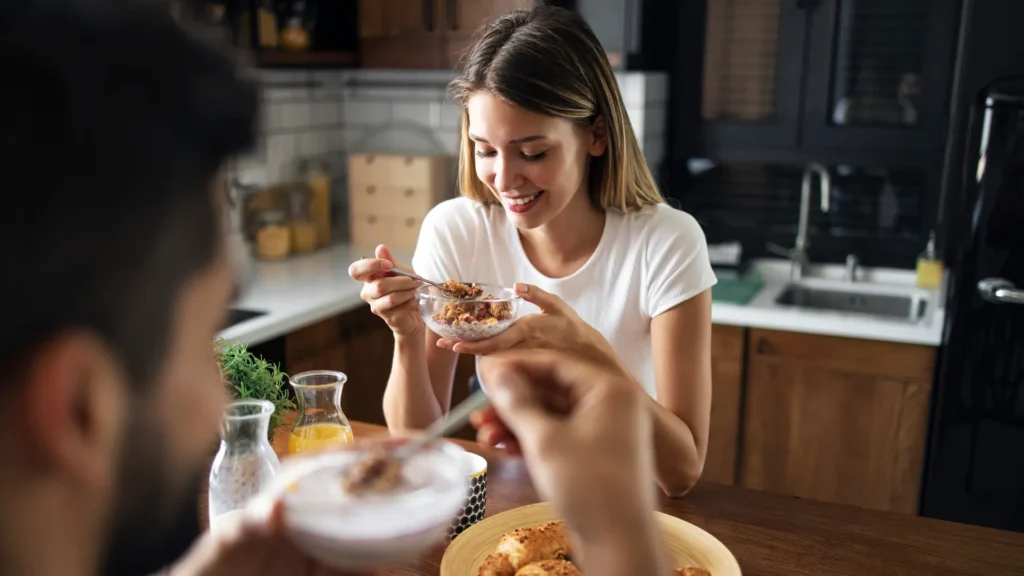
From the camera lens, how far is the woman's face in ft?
5.24

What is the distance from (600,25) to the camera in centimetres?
298

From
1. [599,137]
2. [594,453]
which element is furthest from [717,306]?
[594,453]

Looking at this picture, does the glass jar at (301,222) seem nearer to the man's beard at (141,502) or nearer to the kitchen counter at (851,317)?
the kitchen counter at (851,317)

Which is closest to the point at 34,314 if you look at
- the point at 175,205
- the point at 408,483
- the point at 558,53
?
the point at 175,205

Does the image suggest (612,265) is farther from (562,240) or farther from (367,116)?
(367,116)

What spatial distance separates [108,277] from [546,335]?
913mm

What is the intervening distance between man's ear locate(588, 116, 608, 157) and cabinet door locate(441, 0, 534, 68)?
1496 mm

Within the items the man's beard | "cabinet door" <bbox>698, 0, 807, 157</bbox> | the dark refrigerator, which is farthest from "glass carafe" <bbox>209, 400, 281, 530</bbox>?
"cabinet door" <bbox>698, 0, 807, 157</bbox>

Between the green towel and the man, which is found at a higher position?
the man

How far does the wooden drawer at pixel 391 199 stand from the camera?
11.1 feet

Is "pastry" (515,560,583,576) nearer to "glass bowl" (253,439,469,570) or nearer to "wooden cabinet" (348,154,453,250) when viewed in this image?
"glass bowl" (253,439,469,570)

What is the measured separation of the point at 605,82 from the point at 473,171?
34 cm

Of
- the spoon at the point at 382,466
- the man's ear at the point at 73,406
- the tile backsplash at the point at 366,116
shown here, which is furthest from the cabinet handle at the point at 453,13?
the man's ear at the point at 73,406

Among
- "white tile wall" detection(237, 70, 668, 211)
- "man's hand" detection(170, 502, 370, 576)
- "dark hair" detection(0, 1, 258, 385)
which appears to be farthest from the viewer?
"white tile wall" detection(237, 70, 668, 211)
